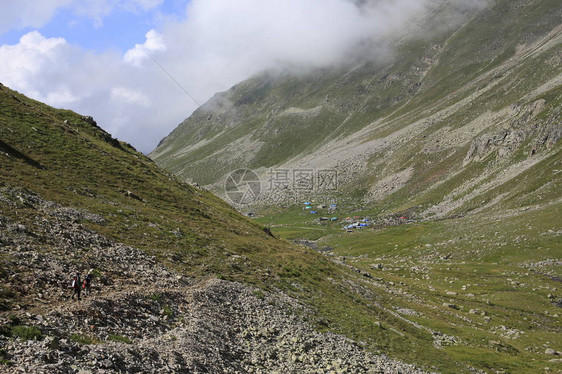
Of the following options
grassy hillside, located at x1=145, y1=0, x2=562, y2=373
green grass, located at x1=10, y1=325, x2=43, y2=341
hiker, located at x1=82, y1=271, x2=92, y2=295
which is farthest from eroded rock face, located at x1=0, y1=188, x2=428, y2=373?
grassy hillside, located at x1=145, y1=0, x2=562, y2=373

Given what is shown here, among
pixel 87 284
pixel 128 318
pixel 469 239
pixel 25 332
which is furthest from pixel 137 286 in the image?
pixel 469 239

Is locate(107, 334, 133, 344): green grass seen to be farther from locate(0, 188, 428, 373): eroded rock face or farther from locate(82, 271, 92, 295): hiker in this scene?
locate(82, 271, 92, 295): hiker

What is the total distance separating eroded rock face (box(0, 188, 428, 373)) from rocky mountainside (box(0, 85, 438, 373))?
97 mm

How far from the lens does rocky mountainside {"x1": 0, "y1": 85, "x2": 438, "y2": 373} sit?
2059 centimetres

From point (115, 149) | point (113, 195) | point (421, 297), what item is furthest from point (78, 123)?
point (421, 297)

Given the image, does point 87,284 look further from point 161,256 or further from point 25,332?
point 161,256

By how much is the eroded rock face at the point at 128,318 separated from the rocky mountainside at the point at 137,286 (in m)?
0.10

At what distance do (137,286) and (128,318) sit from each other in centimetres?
525

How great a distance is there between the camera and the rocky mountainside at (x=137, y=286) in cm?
2059

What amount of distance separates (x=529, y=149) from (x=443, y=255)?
6118 cm

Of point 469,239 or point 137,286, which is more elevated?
point 137,286

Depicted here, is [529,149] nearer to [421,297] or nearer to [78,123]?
[421,297]

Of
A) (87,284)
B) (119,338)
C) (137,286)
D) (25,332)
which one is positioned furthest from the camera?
(137,286)

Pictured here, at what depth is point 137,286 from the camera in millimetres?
29359
